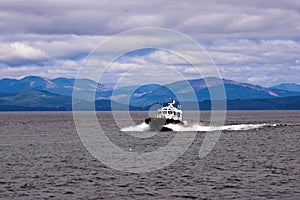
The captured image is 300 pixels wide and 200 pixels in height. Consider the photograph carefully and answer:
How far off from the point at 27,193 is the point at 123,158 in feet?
91.6

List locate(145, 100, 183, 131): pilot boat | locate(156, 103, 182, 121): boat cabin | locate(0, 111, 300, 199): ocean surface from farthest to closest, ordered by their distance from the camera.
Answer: locate(156, 103, 182, 121): boat cabin < locate(145, 100, 183, 131): pilot boat < locate(0, 111, 300, 199): ocean surface

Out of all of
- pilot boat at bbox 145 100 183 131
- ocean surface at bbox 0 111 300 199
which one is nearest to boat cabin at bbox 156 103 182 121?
pilot boat at bbox 145 100 183 131

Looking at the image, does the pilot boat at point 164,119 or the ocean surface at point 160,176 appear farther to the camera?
the pilot boat at point 164,119

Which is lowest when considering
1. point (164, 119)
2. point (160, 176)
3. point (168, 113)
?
point (160, 176)

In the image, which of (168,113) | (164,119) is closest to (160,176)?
(164,119)

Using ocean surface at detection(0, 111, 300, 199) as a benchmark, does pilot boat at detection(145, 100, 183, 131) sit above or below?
above

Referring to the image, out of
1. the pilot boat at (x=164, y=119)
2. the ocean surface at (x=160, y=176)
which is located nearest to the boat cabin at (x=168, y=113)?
the pilot boat at (x=164, y=119)

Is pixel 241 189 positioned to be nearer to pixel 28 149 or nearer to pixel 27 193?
pixel 27 193

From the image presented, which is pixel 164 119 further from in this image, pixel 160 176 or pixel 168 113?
pixel 160 176

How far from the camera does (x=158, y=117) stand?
133125 millimetres

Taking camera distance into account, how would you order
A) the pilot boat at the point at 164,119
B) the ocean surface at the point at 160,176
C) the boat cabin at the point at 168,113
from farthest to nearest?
the boat cabin at the point at 168,113 < the pilot boat at the point at 164,119 < the ocean surface at the point at 160,176

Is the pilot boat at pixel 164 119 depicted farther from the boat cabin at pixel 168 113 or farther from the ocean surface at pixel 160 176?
the ocean surface at pixel 160 176

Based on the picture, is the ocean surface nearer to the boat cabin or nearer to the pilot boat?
the pilot boat

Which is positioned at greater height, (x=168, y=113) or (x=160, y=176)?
(x=168, y=113)
